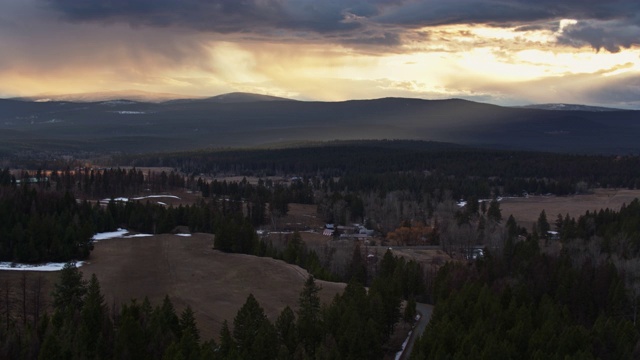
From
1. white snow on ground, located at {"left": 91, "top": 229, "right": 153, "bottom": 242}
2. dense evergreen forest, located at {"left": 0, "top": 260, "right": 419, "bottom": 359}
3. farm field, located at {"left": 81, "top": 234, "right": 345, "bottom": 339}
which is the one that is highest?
dense evergreen forest, located at {"left": 0, "top": 260, "right": 419, "bottom": 359}

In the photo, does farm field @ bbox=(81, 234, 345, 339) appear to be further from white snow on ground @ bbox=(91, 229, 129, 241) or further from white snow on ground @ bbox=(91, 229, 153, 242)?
white snow on ground @ bbox=(91, 229, 153, 242)

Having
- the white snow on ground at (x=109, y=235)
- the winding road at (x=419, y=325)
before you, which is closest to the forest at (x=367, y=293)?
the white snow on ground at (x=109, y=235)

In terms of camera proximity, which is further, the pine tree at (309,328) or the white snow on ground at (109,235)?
the white snow on ground at (109,235)

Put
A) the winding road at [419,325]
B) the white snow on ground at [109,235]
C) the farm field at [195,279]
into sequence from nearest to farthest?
the winding road at [419,325] < the farm field at [195,279] < the white snow on ground at [109,235]

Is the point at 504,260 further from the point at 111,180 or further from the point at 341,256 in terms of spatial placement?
the point at 111,180

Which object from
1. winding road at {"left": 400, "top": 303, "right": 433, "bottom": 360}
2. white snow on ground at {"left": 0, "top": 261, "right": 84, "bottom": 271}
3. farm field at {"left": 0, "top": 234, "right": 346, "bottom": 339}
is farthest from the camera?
white snow on ground at {"left": 0, "top": 261, "right": 84, "bottom": 271}

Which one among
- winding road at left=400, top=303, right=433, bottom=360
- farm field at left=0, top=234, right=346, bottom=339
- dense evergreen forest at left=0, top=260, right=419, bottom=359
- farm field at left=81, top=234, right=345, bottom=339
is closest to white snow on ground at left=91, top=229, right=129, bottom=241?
farm field at left=81, top=234, right=345, bottom=339

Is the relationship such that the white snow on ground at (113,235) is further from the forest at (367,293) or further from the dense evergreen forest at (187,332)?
the dense evergreen forest at (187,332)

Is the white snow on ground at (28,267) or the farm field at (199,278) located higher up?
the white snow on ground at (28,267)
